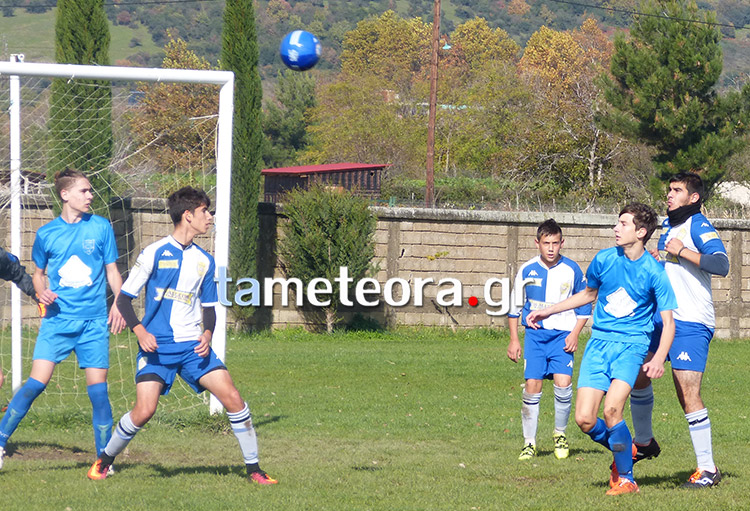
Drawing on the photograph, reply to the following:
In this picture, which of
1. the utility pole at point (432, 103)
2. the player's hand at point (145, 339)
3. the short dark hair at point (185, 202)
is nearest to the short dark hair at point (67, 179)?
the short dark hair at point (185, 202)

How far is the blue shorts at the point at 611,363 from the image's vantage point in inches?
248

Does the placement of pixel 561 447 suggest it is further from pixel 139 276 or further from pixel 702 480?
pixel 139 276

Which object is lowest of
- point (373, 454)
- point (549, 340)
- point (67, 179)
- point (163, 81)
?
point (373, 454)

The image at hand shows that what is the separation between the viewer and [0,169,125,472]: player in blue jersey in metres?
6.86

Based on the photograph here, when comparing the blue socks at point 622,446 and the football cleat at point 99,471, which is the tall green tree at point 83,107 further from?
the blue socks at point 622,446

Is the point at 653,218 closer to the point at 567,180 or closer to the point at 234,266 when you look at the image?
the point at 234,266

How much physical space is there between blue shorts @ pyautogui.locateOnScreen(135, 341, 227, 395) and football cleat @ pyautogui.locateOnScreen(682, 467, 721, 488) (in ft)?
11.3

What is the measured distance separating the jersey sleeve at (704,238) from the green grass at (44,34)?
15298cm

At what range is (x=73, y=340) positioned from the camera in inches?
271

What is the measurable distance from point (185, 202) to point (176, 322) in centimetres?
82

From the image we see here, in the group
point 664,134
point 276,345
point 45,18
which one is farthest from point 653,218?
point 45,18

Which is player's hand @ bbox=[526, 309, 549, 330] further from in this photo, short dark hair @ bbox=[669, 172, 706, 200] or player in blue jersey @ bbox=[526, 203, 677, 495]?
short dark hair @ bbox=[669, 172, 706, 200]

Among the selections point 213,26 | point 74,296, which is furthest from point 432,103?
point 213,26

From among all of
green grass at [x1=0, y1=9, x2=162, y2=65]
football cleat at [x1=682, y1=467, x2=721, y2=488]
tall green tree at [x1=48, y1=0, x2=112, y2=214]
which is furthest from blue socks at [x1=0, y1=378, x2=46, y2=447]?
green grass at [x1=0, y1=9, x2=162, y2=65]
